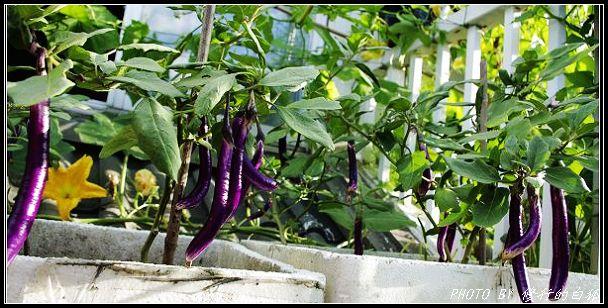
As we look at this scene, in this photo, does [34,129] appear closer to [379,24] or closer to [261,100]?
[261,100]

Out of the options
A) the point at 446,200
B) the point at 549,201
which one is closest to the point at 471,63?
the point at 549,201

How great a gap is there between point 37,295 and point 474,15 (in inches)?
50.0

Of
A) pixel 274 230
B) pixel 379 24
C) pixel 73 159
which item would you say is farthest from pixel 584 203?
pixel 73 159

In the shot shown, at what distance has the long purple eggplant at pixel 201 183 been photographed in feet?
1.71

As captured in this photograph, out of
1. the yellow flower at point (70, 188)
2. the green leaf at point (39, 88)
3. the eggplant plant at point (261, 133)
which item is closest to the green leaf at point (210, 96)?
the eggplant plant at point (261, 133)

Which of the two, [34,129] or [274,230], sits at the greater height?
[34,129]

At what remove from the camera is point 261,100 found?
0.55m

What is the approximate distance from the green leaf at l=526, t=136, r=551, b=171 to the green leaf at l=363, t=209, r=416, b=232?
297 millimetres

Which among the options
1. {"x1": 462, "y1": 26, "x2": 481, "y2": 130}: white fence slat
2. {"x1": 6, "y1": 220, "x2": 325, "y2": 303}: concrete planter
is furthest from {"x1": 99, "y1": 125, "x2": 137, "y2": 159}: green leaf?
{"x1": 462, "y1": 26, "x2": 481, "y2": 130}: white fence slat

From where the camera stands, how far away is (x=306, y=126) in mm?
480

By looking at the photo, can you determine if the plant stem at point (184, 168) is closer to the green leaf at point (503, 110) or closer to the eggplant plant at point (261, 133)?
the eggplant plant at point (261, 133)

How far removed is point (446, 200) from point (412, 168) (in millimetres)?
62

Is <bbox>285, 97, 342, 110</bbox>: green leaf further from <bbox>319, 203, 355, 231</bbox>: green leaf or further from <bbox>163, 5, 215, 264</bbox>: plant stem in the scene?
<bbox>319, 203, 355, 231</bbox>: green leaf

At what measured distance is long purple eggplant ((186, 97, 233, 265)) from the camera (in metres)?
0.47
